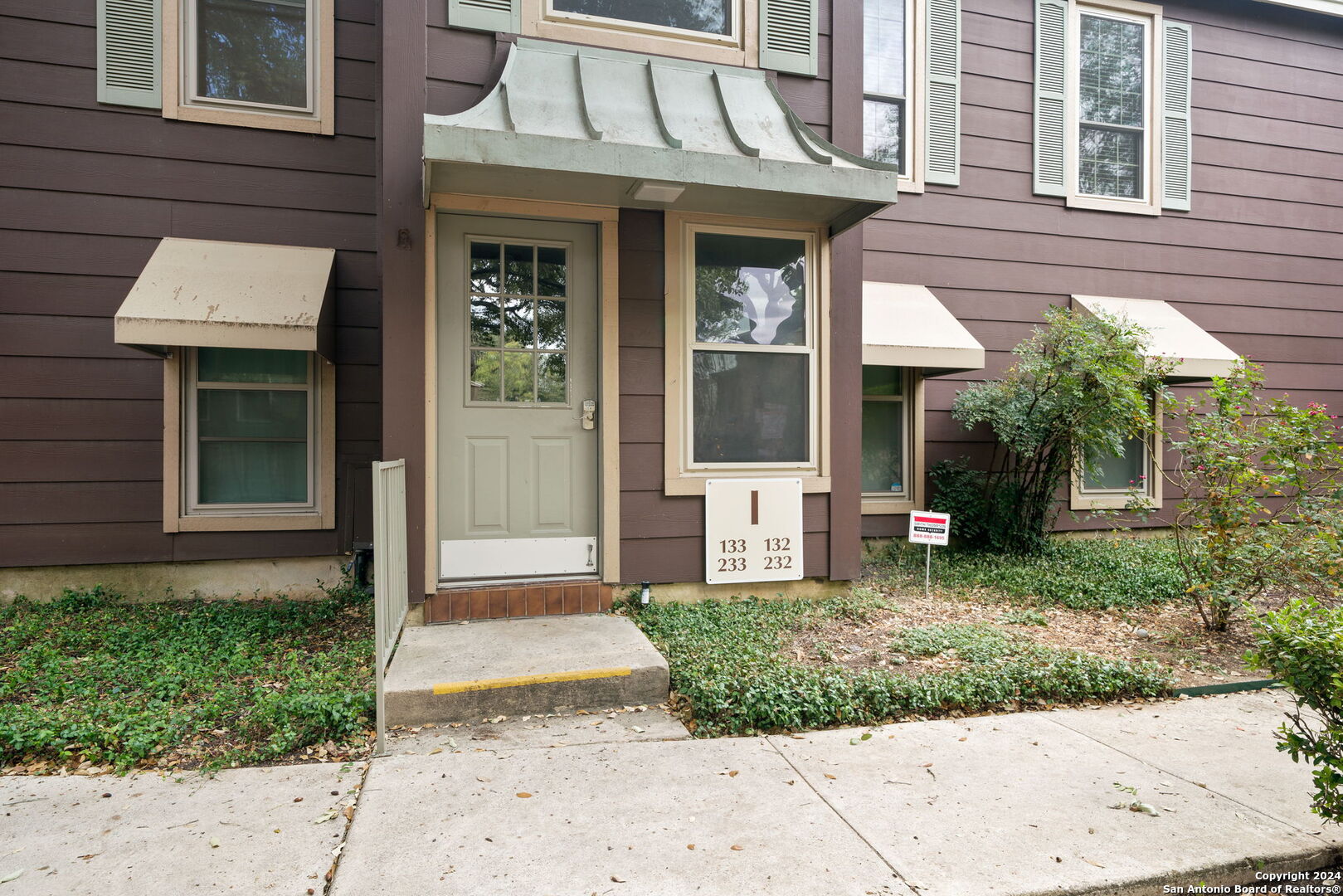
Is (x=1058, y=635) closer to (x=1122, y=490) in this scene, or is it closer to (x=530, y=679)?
(x=530, y=679)

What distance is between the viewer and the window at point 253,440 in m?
5.19

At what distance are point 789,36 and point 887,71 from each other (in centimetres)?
239

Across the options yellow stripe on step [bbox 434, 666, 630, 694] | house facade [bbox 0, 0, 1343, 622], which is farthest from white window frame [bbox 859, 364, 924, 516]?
yellow stripe on step [bbox 434, 666, 630, 694]

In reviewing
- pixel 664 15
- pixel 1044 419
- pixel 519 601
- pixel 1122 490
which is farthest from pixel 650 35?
pixel 1122 490

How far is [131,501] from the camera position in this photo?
5105mm

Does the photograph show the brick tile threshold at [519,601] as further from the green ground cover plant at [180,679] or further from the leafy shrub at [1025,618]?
the leafy shrub at [1025,618]

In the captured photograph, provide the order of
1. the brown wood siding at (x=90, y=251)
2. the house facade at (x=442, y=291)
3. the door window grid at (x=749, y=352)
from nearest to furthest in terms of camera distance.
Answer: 1. the house facade at (x=442, y=291)
2. the door window grid at (x=749, y=352)
3. the brown wood siding at (x=90, y=251)

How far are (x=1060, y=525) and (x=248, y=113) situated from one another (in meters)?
7.70

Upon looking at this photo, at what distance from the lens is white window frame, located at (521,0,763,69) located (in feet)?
14.6

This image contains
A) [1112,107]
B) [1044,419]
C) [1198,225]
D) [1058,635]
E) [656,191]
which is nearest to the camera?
[656,191]

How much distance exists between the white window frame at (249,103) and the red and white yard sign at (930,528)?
5.18 metres

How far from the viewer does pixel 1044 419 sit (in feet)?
19.6

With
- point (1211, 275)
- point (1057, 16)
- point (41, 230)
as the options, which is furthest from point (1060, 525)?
point (41, 230)

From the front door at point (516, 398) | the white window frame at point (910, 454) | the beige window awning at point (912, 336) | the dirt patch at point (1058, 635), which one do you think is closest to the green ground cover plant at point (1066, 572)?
the dirt patch at point (1058, 635)
